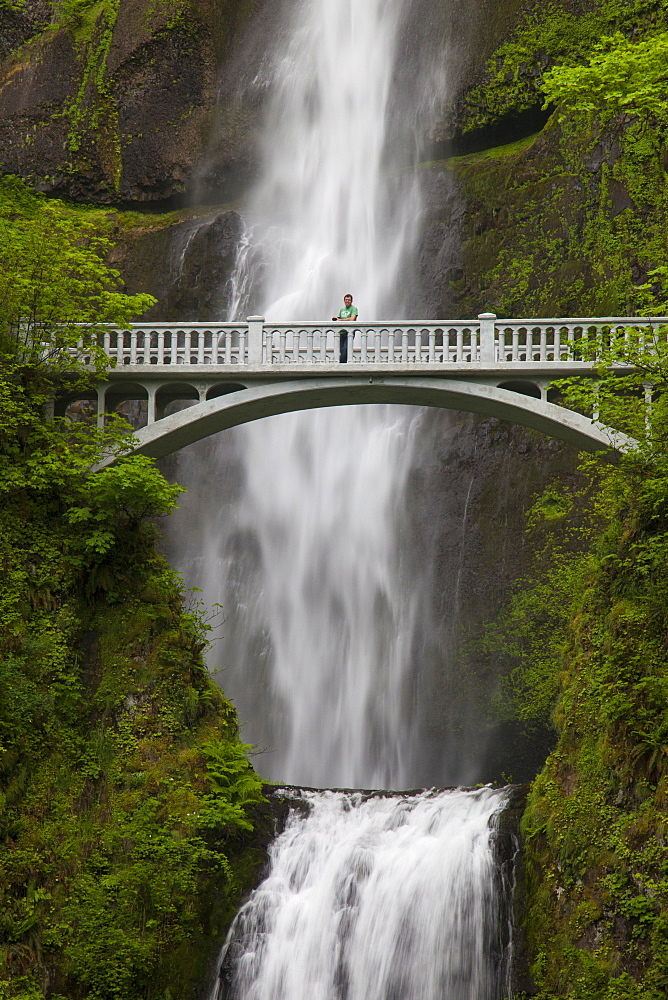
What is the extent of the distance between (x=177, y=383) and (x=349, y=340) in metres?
3.07

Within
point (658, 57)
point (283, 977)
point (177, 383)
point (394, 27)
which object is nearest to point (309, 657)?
point (177, 383)

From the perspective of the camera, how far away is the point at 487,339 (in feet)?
58.3

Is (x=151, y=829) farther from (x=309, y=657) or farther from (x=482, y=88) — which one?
(x=482, y=88)

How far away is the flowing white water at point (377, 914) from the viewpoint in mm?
13945

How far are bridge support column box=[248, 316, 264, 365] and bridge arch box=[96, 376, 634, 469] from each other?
500 millimetres

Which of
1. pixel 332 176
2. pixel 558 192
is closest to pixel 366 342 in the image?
pixel 558 192

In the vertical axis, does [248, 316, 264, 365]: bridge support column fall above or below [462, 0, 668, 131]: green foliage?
below

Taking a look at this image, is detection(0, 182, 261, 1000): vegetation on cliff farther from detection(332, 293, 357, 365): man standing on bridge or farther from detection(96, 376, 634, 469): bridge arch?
detection(332, 293, 357, 365): man standing on bridge

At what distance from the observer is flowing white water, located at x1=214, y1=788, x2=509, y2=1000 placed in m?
13.9

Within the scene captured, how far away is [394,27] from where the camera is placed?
30.9m

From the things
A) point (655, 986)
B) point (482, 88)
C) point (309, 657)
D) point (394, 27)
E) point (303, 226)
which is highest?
point (394, 27)

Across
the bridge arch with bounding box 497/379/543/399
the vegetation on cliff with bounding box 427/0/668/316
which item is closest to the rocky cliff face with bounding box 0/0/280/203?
the vegetation on cliff with bounding box 427/0/668/316


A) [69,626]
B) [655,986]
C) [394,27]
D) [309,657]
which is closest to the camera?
[655,986]

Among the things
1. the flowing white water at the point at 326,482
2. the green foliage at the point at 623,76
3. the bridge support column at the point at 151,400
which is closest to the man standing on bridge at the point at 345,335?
the bridge support column at the point at 151,400
